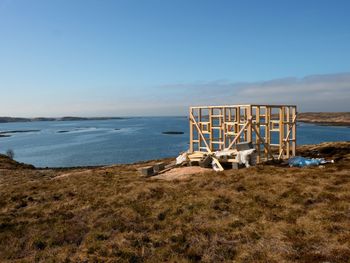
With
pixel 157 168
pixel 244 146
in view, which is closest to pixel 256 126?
pixel 244 146

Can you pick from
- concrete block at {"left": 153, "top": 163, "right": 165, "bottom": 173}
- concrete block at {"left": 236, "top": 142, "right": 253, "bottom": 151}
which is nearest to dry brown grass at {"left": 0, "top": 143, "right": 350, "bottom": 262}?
concrete block at {"left": 236, "top": 142, "right": 253, "bottom": 151}

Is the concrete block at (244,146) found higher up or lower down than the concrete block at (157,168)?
higher up

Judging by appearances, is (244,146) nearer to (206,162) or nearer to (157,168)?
(206,162)

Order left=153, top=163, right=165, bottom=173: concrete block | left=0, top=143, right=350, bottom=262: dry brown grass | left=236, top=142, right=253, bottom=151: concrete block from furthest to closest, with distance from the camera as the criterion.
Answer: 1. left=153, top=163, right=165, bottom=173: concrete block
2. left=236, top=142, right=253, bottom=151: concrete block
3. left=0, top=143, right=350, bottom=262: dry brown grass

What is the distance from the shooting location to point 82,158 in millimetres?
67438

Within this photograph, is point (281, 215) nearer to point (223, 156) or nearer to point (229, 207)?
point (229, 207)

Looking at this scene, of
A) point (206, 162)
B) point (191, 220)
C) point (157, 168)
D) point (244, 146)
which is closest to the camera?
point (191, 220)

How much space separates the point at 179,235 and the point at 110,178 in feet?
39.0

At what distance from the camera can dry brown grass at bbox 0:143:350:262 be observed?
377 inches

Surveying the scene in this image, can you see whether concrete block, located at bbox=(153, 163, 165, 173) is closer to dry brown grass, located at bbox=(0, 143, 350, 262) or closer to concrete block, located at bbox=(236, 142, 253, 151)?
dry brown grass, located at bbox=(0, 143, 350, 262)

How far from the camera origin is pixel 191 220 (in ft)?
40.1

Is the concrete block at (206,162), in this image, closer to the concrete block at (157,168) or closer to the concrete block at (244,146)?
the concrete block at (244,146)

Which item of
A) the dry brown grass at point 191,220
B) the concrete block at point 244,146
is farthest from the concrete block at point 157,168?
the concrete block at point 244,146

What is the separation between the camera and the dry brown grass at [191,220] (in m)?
9.57
